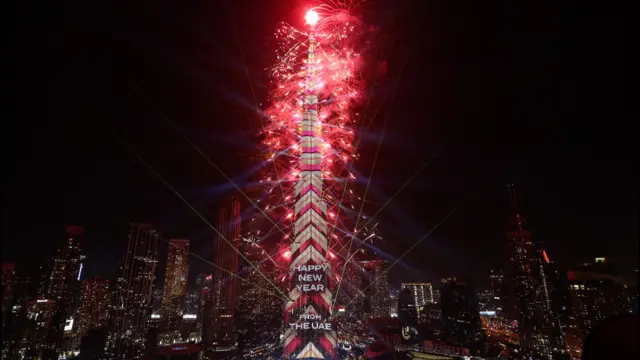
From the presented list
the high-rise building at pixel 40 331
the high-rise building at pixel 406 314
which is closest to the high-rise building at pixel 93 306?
the high-rise building at pixel 40 331

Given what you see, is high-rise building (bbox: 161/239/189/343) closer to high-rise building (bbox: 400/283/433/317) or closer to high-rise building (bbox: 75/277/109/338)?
high-rise building (bbox: 75/277/109/338)

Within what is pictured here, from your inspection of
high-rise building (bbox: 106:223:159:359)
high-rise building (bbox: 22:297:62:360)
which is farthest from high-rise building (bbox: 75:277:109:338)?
high-rise building (bbox: 22:297:62:360)

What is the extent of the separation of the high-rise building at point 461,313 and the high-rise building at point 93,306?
295 ft

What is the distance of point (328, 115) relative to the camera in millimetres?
18859

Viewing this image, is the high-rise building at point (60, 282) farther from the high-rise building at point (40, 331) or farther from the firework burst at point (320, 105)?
the firework burst at point (320, 105)

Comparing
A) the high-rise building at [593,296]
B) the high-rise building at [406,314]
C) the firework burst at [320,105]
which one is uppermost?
the firework burst at [320,105]

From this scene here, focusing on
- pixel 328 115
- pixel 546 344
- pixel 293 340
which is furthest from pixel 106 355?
pixel 546 344

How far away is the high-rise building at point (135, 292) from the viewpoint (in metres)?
78.7

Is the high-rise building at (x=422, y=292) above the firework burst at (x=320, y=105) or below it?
below

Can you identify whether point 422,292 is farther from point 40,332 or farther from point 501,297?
point 40,332

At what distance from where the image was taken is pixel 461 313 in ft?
242

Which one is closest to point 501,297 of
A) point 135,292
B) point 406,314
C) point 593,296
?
point 406,314

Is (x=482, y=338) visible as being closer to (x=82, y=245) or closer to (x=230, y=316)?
(x=230, y=316)

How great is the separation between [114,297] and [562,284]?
390ft
